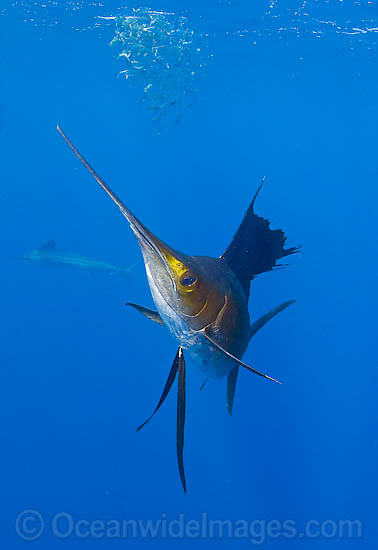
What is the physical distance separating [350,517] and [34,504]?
18.2ft

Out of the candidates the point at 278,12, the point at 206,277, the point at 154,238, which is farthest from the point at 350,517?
the point at 278,12

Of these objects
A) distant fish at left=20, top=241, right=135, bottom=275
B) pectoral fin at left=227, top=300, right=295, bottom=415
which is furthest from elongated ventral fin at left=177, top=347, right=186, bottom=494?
A: distant fish at left=20, top=241, right=135, bottom=275

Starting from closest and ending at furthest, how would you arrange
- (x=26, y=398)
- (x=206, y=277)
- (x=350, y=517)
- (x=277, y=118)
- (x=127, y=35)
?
(x=206, y=277) → (x=350, y=517) → (x=26, y=398) → (x=127, y=35) → (x=277, y=118)

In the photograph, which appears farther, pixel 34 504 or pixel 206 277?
pixel 34 504

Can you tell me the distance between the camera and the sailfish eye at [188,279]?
1.94m

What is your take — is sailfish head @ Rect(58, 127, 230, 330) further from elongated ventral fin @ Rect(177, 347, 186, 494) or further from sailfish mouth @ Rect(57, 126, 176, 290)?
elongated ventral fin @ Rect(177, 347, 186, 494)

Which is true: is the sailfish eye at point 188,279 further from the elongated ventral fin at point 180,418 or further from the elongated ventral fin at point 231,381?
the elongated ventral fin at point 231,381

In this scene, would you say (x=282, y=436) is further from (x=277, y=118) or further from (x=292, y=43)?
(x=277, y=118)

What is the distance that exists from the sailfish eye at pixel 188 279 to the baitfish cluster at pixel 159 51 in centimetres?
979

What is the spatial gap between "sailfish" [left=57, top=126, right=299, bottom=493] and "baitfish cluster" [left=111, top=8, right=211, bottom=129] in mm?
9225

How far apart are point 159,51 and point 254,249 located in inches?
366

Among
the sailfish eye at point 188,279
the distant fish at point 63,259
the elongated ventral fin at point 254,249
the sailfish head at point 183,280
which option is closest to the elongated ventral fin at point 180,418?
the sailfish head at point 183,280

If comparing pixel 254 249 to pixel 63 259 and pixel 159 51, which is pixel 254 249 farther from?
pixel 159 51

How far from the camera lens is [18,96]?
2689 cm
